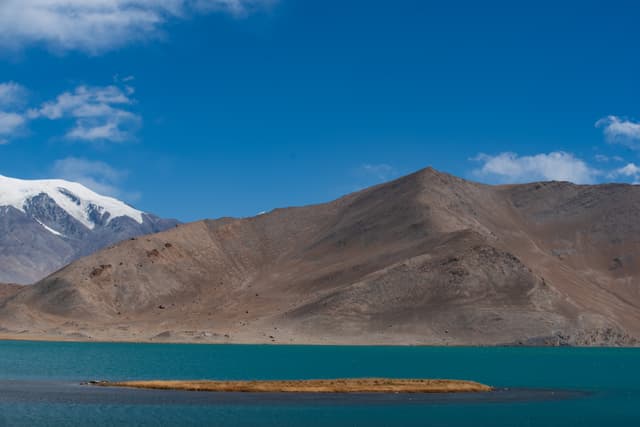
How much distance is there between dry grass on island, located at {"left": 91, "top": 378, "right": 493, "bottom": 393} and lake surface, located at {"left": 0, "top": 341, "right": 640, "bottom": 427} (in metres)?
2.79

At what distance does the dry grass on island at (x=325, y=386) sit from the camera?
72.4 meters

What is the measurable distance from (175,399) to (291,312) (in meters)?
134

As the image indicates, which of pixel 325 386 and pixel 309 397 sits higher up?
pixel 325 386

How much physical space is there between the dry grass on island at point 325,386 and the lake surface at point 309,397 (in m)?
2.79

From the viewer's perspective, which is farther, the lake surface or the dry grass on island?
the dry grass on island

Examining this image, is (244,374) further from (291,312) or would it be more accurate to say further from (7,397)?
(291,312)

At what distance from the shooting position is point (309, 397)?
68.1 meters

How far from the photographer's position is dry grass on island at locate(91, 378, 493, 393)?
72438 millimetres

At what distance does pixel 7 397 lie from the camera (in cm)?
6488

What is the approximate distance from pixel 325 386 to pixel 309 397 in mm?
6330

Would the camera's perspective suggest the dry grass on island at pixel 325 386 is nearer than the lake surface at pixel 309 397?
No

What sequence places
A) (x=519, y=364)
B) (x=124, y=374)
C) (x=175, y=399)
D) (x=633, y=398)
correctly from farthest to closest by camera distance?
(x=519, y=364) → (x=124, y=374) → (x=633, y=398) → (x=175, y=399)

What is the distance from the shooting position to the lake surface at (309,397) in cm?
5519

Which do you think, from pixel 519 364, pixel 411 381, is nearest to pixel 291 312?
pixel 519 364
